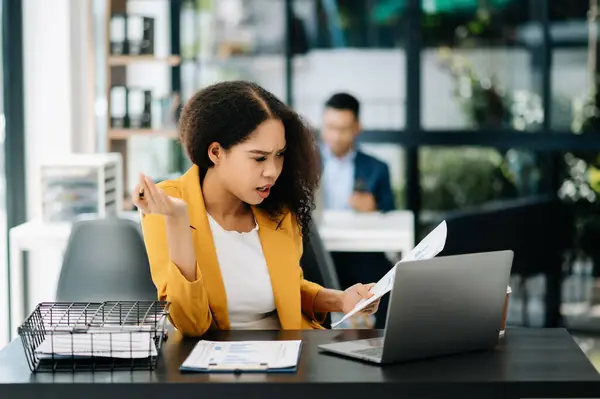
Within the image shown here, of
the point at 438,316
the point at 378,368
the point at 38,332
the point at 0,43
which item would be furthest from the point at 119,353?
the point at 0,43

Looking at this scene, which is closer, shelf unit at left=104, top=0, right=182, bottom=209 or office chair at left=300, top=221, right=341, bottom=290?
office chair at left=300, top=221, right=341, bottom=290

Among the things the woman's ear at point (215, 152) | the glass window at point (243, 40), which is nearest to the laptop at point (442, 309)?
the woman's ear at point (215, 152)

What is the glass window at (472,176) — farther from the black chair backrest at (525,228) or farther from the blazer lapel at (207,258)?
the blazer lapel at (207,258)

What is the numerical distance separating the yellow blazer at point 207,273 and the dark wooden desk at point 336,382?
0.26 metres

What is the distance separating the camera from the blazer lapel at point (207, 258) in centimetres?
230

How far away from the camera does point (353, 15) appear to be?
556 cm

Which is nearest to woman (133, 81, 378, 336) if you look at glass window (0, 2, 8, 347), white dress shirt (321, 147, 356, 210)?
glass window (0, 2, 8, 347)

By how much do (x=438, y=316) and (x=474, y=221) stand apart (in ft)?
12.3

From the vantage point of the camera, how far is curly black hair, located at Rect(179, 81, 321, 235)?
2363mm

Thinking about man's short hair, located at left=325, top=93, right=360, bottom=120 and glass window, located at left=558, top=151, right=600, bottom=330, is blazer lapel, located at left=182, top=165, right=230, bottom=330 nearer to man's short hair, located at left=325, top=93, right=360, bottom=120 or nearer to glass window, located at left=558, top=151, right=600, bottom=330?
man's short hair, located at left=325, top=93, right=360, bottom=120

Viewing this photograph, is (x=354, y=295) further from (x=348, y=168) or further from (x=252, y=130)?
(x=348, y=168)

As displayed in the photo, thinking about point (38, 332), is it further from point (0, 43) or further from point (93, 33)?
point (93, 33)

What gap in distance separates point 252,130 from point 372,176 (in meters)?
2.85

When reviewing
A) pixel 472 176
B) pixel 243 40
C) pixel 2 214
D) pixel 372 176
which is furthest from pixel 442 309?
pixel 243 40
